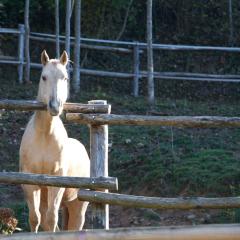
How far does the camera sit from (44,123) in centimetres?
793

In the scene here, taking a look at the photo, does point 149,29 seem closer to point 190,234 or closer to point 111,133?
point 111,133

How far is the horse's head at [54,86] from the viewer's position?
737 centimetres

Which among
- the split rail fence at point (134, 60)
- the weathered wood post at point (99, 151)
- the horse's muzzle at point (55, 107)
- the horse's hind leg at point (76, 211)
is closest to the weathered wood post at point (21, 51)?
the split rail fence at point (134, 60)

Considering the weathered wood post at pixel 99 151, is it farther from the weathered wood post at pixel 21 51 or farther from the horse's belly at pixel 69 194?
the weathered wood post at pixel 21 51

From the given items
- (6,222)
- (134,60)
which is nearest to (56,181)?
(6,222)

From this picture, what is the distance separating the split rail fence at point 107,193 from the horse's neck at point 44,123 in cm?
74

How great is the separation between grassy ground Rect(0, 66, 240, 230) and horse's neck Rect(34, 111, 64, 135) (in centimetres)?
233

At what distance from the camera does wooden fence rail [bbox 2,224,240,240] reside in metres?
5.45

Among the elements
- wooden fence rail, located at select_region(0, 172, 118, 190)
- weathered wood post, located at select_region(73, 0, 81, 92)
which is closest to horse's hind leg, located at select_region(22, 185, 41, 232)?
wooden fence rail, located at select_region(0, 172, 118, 190)

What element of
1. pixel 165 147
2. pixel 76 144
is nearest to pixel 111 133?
pixel 165 147

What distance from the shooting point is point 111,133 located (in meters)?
13.0

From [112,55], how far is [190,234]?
1414 centimetres

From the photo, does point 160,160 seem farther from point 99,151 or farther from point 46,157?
point 99,151

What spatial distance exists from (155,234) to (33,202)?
2583mm
